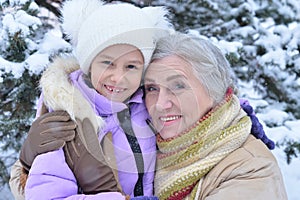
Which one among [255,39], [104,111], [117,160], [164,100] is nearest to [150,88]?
[164,100]

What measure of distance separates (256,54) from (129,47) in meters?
2.21

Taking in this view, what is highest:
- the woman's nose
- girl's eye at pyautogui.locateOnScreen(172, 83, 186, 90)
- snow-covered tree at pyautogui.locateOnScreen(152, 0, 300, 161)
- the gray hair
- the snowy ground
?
the gray hair

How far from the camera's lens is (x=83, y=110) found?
173cm

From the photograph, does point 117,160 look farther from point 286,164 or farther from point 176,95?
point 286,164

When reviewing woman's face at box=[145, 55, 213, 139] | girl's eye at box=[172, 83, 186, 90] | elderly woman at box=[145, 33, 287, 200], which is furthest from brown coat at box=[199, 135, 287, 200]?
girl's eye at box=[172, 83, 186, 90]

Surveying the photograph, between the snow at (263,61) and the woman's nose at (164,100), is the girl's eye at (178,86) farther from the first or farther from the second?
the snow at (263,61)

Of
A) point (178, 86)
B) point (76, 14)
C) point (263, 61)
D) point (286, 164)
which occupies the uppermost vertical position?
point (76, 14)

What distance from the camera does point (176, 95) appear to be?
1.76 metres

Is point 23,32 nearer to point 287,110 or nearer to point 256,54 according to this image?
point 256,54

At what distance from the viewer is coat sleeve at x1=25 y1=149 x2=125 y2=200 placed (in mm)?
1603

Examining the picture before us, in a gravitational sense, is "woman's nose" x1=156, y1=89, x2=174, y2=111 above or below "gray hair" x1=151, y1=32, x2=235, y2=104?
below

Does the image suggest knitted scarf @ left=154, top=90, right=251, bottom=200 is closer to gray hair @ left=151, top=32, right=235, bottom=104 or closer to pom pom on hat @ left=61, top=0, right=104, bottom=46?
gray hair @ left=151, top=32, right=235, bottom=104

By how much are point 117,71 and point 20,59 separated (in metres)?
1.21

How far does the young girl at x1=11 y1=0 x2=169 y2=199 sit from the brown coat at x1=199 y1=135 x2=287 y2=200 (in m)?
0.28
